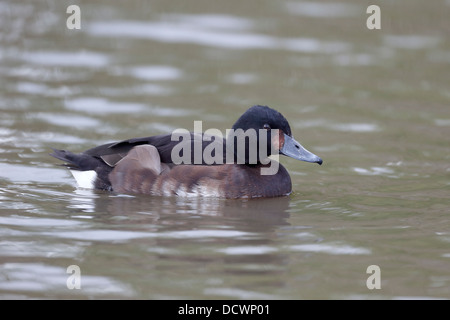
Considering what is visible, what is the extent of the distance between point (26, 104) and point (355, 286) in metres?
6.22

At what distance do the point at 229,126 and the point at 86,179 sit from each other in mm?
2391

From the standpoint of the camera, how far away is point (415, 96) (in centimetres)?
1128

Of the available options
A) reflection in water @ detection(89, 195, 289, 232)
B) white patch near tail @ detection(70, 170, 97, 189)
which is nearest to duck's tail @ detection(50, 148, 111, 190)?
white patch near tail @ detection(70, 170, 97, 189)

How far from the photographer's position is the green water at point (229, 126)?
20.2 ft

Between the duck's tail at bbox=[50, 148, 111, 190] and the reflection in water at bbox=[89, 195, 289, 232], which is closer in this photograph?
the reflection in water at bbox=[89, 195, 289, 232]

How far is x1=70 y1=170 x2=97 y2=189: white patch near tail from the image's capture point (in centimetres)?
843

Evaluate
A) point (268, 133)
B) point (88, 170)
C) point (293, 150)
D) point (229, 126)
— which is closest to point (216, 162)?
point (268, 133)

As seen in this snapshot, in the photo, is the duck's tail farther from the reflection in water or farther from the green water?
the reflection in water

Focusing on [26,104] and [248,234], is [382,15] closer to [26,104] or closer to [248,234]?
[26,104]

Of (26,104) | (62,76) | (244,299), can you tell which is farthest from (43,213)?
(62,76)

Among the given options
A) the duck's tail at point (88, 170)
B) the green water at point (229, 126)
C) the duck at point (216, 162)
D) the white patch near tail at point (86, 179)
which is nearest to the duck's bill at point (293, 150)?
the duck at point (216, 162)

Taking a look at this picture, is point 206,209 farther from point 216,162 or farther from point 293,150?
point 293,150

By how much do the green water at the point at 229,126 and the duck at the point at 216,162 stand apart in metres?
0.17

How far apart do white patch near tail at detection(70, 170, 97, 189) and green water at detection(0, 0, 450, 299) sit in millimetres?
94
